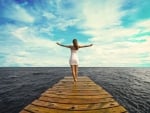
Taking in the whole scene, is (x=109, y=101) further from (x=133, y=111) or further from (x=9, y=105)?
(x=9, y=105)

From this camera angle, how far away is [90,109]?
597 cm

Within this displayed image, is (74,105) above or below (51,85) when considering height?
above

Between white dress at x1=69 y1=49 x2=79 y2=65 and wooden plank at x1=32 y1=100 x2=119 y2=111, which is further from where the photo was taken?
white dress at x1=69 y1=49 x2=79 y2=65

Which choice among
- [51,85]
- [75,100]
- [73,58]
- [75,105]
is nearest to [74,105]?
[75,105]

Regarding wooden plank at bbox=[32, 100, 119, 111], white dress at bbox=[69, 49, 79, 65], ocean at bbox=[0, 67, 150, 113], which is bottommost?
ocean at bbox=[0, 67, 150, 113]

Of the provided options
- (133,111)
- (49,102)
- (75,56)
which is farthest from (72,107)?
(133,111)

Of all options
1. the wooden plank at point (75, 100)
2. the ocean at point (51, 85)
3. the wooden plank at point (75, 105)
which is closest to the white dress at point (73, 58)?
the wooden plank at point (75, 100)

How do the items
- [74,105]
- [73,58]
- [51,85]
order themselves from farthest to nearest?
1. [51,85]
2. [73,58]
3. [74,105]

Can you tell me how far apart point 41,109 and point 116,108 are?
2672 mm

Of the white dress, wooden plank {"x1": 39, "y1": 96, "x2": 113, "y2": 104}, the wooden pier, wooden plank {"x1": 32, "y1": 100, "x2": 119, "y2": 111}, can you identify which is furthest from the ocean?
wooden plank {"x1": 32, "y1": 100, "x2": 119, "y2": 111}

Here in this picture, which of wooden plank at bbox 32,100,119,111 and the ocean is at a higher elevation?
wooden plank at bbox 32,100,119,111

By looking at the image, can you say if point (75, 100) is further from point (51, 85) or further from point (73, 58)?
point (51, 85)

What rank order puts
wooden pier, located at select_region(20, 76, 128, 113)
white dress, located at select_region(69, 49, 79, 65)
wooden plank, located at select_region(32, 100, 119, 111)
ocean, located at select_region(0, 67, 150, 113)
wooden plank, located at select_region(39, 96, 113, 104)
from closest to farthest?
wooden pier, located at select_region(20, 76, 128, 113), wooden plank, located at select_region(32, 100, 119, 111), wooden plank, located at select_region(39, 96, 113, 104), white dress, located at select_region(69, 49, 79, 65), ocean, located at select_region(0, 67, 150, 113)

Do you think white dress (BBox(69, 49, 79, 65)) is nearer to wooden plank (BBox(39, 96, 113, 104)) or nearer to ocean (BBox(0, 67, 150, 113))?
wooden plank (BBox(39, 96, 113, 104))
